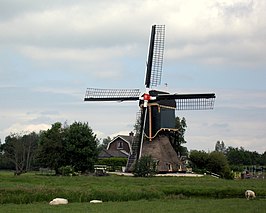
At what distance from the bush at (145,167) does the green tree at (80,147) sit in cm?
621

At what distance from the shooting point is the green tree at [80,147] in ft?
198

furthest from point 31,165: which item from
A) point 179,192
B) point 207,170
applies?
point 179,192

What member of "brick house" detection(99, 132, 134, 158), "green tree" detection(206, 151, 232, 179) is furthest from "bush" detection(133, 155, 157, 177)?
"brick house" detection(99, 132, 134, 158)

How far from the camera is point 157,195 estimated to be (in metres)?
35.7

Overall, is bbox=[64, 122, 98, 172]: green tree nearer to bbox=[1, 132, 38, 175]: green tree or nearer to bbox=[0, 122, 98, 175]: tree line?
bbox=[0, 122, 98, 175]: tree line

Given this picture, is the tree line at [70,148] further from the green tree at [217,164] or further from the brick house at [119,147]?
the brick house at [119,147]

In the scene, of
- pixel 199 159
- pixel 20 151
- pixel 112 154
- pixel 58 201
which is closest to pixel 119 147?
pixel 112 154

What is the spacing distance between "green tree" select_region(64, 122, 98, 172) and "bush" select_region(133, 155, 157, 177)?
6214 millimetres

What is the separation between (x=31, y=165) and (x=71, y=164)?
40874mm

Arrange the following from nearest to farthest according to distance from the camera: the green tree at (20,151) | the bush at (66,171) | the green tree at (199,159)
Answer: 1. the bush at (66,171)
2. the green tree at (199,159)
3. the green tree at (20,151)

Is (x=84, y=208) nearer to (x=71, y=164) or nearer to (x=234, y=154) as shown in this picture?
(x=71, y=164)

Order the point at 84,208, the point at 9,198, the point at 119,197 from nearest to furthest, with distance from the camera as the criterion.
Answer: the point at 84,208
the point at 9,198
the point at 119,197

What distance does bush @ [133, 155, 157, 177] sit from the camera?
56906 millimetres

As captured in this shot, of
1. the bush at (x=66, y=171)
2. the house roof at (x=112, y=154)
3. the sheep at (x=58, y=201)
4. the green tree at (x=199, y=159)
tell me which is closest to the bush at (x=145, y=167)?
the bush at (x=66, y=171)
